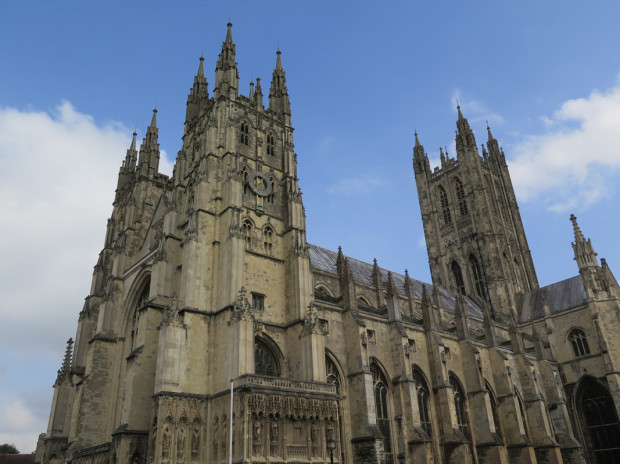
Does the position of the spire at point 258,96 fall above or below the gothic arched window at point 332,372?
above

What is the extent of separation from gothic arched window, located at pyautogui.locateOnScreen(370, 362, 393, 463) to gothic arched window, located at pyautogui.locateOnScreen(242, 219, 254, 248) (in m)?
11.0

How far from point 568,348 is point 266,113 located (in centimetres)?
3661

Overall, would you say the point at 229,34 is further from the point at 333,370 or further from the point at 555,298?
the point at 555,298

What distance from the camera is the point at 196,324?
2636 cm

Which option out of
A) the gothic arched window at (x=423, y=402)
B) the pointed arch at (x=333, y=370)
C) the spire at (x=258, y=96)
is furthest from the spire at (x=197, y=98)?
the gothic arched window at (x=423, y=402)

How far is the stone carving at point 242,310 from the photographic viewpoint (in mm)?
25281

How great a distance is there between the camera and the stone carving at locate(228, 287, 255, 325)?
2528cm

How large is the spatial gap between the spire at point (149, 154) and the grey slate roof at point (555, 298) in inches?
1612

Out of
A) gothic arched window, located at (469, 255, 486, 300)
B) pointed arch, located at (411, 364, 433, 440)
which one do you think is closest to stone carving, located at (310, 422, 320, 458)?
pointed arch, located at (411, 364, 433, 440)

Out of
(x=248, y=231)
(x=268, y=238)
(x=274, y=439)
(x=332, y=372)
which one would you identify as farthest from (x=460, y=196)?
(x=274, y=439)

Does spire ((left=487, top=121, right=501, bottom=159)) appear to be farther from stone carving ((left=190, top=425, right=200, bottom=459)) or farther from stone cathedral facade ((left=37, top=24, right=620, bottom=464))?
stone carving ((left=190, top=425, right=200, bottom=459))

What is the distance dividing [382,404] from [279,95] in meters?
23.7

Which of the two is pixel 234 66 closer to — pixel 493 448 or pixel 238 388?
pixel 238 388

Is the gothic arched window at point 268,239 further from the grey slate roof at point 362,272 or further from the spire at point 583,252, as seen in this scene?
the spire at point 583,252
